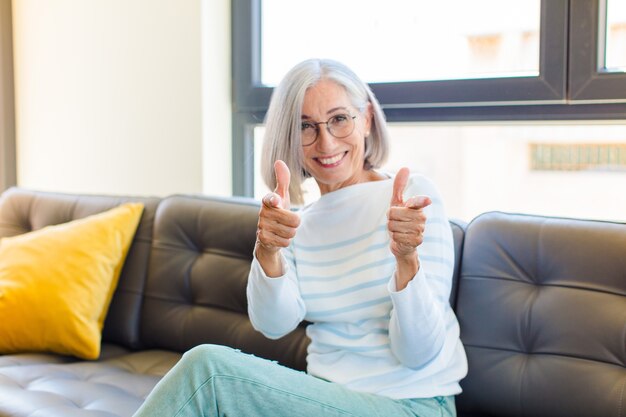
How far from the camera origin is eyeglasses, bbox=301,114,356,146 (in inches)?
67.5

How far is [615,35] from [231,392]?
4.63 feet

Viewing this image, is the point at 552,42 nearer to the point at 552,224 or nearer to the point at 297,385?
the point at 552,224

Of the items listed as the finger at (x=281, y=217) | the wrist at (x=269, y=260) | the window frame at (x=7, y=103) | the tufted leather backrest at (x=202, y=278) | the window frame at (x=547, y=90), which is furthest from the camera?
the window frame at (x=7, y=103)

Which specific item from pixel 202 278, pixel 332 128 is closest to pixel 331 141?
pixel 332 128

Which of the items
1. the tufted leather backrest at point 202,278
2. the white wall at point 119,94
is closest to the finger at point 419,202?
the tufted leather backrest at point 202,278

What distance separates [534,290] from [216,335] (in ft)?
2.95

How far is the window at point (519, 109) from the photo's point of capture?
205 centimetres

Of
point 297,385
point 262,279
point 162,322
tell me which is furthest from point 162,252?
point 297,385

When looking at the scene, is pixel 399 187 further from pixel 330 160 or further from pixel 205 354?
pixel 205 354

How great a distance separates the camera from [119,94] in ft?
9.43

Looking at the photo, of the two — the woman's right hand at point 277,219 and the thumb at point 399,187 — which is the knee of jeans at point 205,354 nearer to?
the woman's right hand at point 277,219

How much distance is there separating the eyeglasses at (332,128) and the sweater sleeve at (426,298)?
0.62 feet

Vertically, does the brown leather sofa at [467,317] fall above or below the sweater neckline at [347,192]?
below

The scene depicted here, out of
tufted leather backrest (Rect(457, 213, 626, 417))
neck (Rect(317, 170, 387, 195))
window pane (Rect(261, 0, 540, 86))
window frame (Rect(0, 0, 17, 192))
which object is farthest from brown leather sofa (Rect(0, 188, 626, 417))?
window frame (Rect(0, 0, 17, 192))
